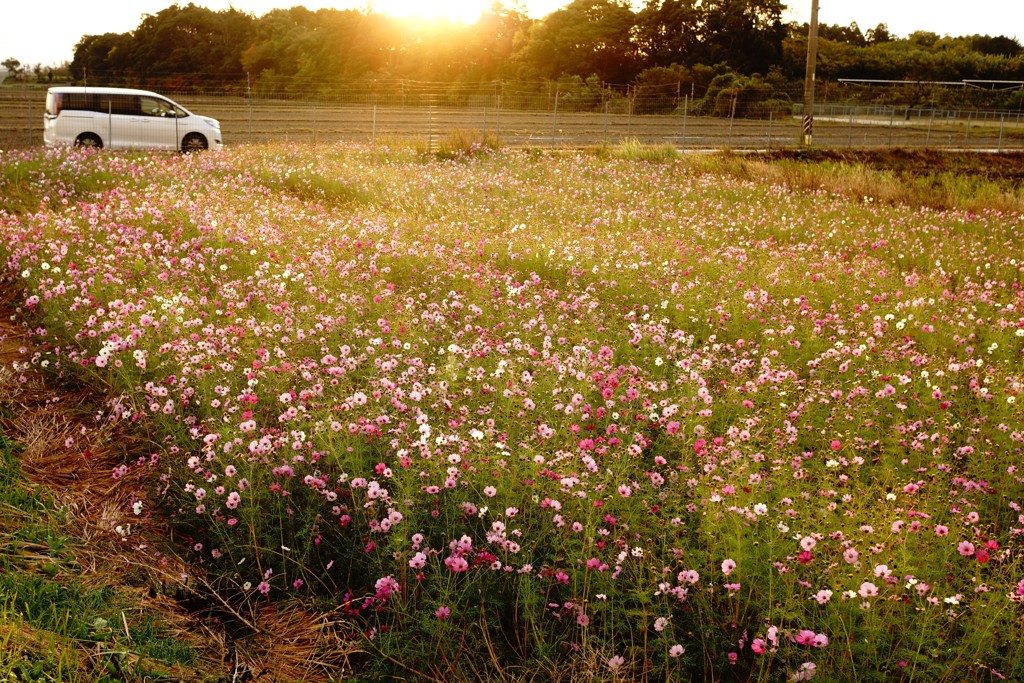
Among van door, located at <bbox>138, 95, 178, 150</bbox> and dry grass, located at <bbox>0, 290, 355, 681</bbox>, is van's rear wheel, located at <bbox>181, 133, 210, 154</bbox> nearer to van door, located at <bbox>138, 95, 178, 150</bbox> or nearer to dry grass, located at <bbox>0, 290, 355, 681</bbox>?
van door, located at <bbox>138, 95, 178, 150</bbox>

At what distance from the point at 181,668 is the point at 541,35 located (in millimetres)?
70657

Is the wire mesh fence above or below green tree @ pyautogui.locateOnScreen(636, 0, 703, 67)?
below

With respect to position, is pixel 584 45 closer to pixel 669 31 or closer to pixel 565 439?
pixel 669 31

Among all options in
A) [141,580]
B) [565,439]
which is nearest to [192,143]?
[565,439]

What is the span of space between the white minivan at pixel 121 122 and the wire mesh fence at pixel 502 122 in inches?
15.3

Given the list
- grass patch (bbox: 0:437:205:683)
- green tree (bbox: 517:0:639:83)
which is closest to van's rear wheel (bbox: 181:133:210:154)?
grass patch (bbox: 0:437:205:683)

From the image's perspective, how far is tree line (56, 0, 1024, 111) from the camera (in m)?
59.7

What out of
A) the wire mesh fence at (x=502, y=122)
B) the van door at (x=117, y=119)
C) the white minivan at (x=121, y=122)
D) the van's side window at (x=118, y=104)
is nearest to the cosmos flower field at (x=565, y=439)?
the white minivan at (x=121, y=122)

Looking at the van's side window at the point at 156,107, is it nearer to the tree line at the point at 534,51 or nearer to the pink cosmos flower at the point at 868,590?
the pink cosmos flower at the point at 868,590

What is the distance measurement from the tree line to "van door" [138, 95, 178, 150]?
34045mm

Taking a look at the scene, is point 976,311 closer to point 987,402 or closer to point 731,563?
point 987,402

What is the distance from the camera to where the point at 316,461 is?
13.4ft

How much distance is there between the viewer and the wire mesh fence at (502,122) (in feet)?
92.8

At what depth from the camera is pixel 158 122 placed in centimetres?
2173
